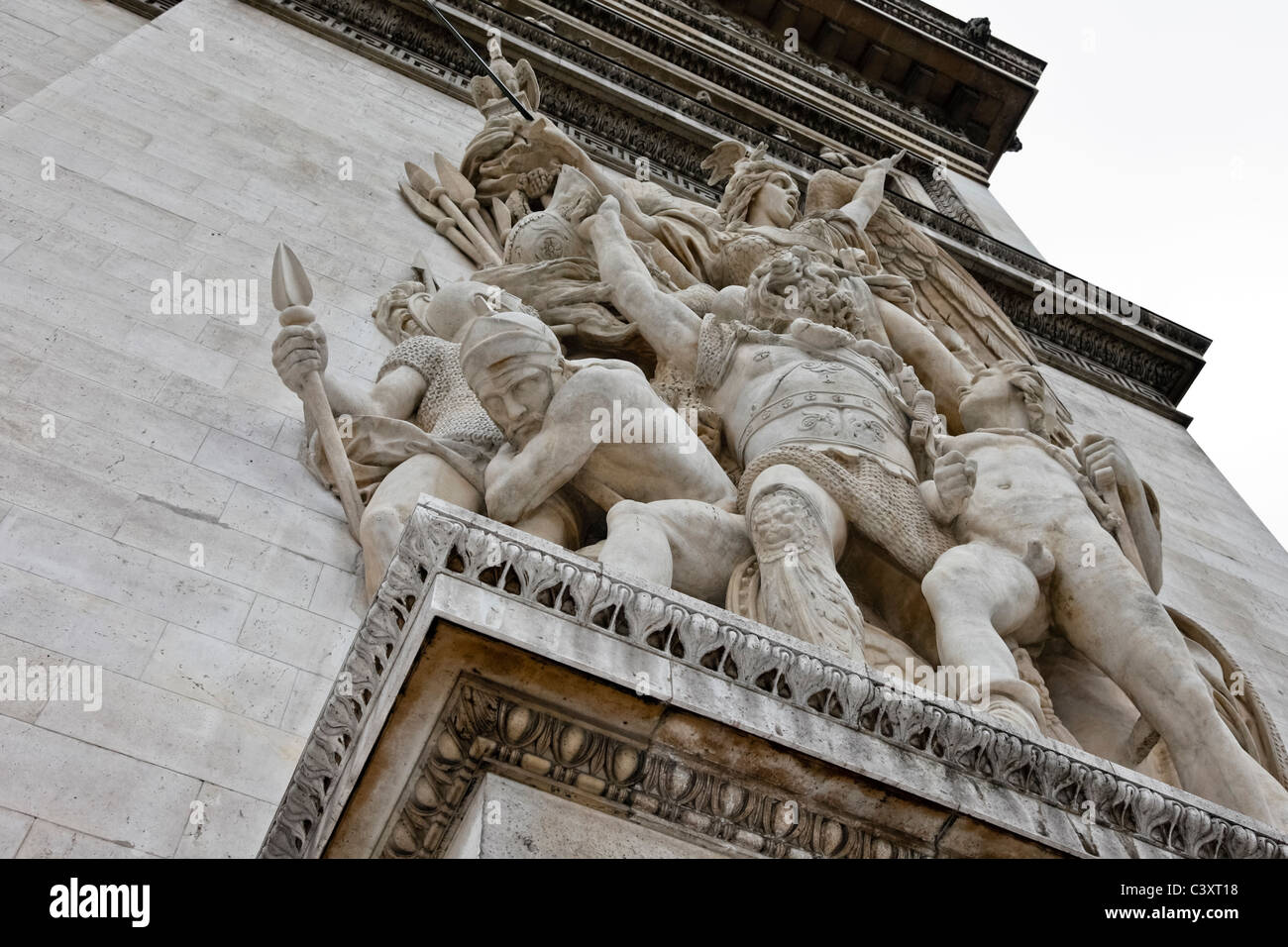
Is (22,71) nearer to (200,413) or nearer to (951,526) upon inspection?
(200,413)

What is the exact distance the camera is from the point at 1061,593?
17.2 feet

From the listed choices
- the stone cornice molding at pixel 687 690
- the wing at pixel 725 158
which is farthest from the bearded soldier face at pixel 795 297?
the wing at pixel 725 158

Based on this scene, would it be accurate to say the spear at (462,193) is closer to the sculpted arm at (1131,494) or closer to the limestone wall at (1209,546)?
the sculpted arm at (1131,494)

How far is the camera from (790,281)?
251 inches

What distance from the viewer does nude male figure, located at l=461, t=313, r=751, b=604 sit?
470 cm

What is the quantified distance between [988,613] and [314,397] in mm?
2517

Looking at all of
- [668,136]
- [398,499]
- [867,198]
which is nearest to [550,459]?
[398,499]

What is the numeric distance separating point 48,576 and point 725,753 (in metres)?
2.23

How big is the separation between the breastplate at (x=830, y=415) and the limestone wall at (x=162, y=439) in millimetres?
1696

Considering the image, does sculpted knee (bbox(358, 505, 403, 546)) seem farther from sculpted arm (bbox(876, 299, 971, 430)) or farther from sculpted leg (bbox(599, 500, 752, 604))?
sculpted arm (bbox(876, 299, 971, 430))

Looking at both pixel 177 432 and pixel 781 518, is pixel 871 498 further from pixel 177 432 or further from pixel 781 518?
pixel 177 432

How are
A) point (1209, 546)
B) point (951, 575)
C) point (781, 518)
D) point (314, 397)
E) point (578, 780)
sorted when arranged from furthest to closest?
point (1209, 546)
point (314, 397)
point (951, 575)
point (781, 518)
point (578, 780)

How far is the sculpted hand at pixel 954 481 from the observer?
17.1 feet

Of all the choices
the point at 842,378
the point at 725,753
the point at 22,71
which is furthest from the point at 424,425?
the point at 22,71
